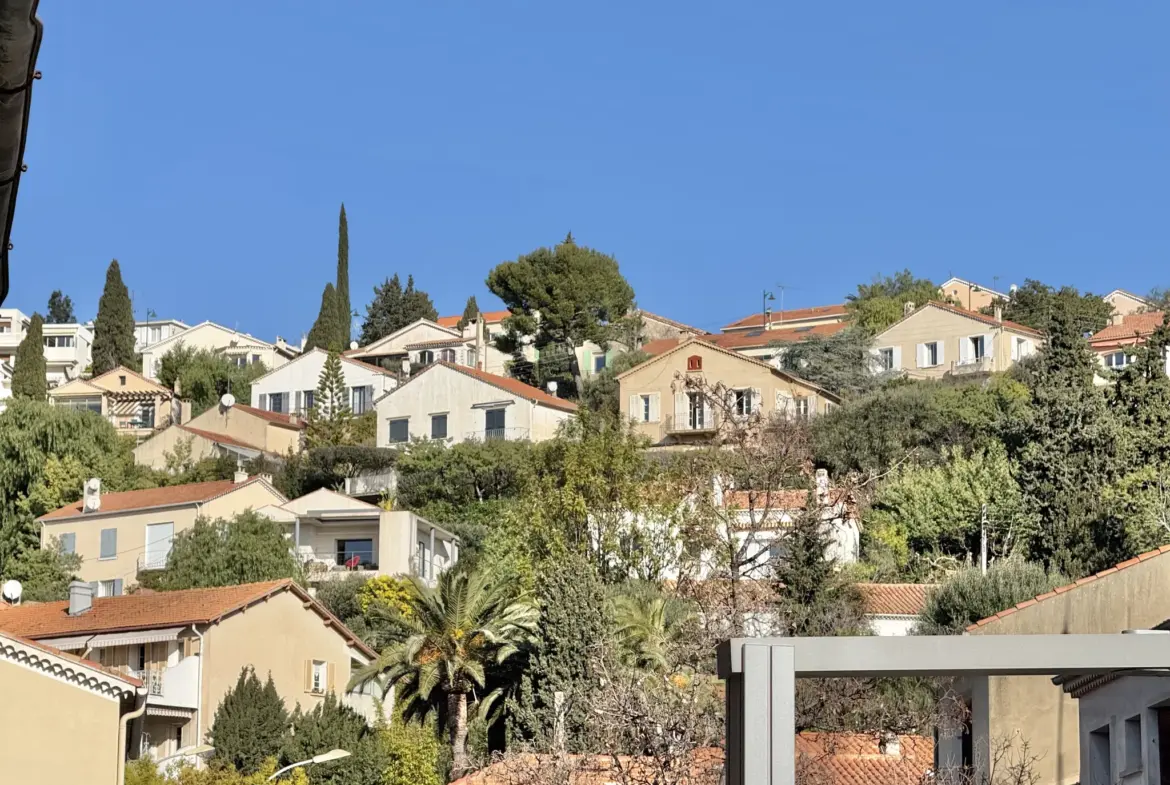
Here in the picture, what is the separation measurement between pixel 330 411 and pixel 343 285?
130ft

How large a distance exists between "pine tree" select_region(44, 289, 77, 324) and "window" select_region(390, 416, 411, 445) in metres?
107

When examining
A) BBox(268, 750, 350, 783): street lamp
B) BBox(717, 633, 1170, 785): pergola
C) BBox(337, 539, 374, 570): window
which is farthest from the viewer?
BBox(337, 539, 374, 570): window

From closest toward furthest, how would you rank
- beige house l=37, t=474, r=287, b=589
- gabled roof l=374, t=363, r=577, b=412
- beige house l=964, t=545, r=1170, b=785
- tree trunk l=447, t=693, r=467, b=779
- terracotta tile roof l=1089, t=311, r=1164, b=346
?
beige house l=964, t=545, r=1170, b=785 < tree trunk l=447, t=693, r=467, b=779 < beige house l=37, t=474, r=287, b=589 < gabled roof l=374, t=363, r=577, b=412 < terracotta tile roof l=1089, t=311, r=1164, b=346

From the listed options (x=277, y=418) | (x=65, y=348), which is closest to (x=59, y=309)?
(x=65, y=348)

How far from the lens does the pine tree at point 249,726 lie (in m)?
43.0

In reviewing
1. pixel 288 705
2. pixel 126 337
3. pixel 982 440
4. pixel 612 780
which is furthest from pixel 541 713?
pixel 126 337

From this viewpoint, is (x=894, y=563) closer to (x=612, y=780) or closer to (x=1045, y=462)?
(x=1045, y=462)

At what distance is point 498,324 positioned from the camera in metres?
113

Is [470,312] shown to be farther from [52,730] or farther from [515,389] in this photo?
[52,730]

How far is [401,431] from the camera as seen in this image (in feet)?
277

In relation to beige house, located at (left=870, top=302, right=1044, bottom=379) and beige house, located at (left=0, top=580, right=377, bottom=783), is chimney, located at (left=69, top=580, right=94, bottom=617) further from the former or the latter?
beige house, located at (left=870, top=302, right=1044, bottom=379)

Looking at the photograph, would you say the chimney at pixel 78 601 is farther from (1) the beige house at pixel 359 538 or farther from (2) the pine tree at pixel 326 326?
(2) the pine tree at pixel 326 326

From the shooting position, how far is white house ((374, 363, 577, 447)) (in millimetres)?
81688

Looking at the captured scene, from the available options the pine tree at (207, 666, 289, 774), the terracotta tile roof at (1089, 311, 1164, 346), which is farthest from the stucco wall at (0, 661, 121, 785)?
the terracotta tile roof at (1089, 311, 1164, 346)
